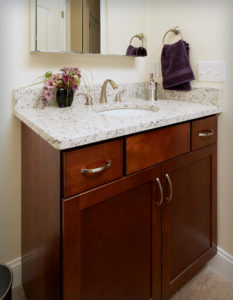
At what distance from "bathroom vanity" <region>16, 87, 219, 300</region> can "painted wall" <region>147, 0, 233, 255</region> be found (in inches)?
2.6

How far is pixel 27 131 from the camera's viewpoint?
3.79 ft

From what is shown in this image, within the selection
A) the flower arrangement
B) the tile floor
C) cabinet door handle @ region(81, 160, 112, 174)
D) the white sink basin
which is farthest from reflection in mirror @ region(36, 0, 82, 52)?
the tile floor

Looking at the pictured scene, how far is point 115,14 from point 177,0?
0.38 m

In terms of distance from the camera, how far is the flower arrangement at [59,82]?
1.25 m

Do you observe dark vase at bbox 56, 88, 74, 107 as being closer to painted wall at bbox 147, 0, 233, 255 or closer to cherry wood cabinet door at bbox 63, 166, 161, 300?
cherry wood cabinet door at bbox 63, 166, 161, 300

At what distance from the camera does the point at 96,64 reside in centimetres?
154

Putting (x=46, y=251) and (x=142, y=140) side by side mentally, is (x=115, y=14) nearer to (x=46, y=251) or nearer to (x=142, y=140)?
(x=142, y=140)

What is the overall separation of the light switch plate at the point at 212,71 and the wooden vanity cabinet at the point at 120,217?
232 millimetres

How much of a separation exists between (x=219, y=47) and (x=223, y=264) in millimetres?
1223

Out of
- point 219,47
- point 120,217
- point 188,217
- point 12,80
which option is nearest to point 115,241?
point 120,217

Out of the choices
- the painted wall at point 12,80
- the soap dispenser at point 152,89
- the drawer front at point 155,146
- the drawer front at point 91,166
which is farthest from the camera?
the soap dispenser at point 152,89

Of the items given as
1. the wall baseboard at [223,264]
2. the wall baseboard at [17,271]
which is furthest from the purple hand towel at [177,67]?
the wall baseboard at [17,271]

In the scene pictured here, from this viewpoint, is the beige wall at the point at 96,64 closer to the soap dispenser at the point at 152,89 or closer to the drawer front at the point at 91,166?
the soap dispenser at the point at 152,89

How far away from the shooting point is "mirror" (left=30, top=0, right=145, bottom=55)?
1270 mm
